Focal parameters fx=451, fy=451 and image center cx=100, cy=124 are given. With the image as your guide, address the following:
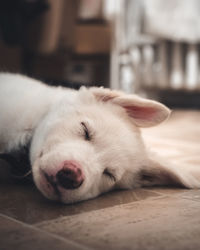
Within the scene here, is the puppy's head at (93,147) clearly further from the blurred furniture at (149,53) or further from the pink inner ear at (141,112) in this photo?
the blurred furniture at (149,53)

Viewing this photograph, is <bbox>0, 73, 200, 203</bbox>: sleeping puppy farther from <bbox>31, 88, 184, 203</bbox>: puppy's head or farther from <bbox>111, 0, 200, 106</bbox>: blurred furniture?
<bbox>111, 0, 200, 106</bbox>: blurred furniture

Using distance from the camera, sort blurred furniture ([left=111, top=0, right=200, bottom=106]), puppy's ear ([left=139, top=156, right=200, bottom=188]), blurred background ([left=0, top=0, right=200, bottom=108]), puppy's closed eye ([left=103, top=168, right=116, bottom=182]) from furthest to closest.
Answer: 1. blurred furniture ([left=111, top=0, right=200, bottom=106])
2. blurred background ([left=0, top=0, right=200, bottom=108])
3. puppy's ear ([left=139, top=156, right=200, bottom=188])
4. puppy's closed eye ([left=103, top=168, right=116, bottom=182])

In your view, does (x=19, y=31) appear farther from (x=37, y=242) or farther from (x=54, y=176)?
(x=37, y=242)

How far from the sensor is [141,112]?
1973mm

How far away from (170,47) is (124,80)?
3.48 feet

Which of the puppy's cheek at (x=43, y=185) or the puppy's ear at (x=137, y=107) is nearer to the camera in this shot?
the puppy's cheek at (x=43, y=185)

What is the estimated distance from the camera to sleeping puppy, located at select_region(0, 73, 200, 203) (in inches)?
61.1

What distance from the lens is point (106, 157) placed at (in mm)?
1708

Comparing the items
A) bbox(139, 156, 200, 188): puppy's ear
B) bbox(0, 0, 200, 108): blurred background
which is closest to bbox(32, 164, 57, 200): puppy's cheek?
bbox(139, 156, 200, 188): puppy's ear

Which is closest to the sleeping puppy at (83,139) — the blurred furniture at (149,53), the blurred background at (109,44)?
the blurred background at (109,44)

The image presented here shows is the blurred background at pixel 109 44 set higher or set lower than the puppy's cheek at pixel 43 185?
higher

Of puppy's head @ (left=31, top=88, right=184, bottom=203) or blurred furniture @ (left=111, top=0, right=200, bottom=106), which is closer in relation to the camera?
puppy's head @ (left=31, top=88, right=184, bottom=203)

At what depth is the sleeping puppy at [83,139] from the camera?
1.55 m

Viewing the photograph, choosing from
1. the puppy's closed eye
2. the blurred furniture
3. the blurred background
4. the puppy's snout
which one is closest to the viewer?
the puppy's snout
